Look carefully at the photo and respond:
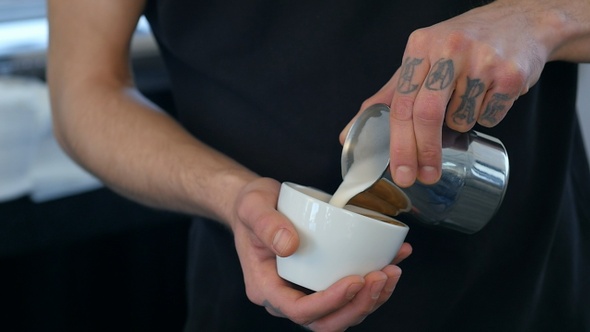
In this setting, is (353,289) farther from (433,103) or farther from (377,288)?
(433,103)

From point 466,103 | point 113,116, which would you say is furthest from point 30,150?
point 466,103

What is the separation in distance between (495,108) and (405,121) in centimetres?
9

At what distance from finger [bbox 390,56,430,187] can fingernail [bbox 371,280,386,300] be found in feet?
0.30

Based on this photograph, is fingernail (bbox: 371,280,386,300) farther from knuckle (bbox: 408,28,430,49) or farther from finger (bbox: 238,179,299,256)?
knuckle (bbox: 408,28,430,49)

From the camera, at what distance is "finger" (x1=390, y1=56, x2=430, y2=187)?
0.66 m

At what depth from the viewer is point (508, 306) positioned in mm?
963

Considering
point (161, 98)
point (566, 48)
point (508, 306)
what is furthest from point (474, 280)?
point (161, 98)

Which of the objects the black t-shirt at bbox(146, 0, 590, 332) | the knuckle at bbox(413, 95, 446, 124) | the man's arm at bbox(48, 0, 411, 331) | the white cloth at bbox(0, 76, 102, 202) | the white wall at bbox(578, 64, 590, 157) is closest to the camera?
the knuckle at bbox(413, 95, 446, 124)

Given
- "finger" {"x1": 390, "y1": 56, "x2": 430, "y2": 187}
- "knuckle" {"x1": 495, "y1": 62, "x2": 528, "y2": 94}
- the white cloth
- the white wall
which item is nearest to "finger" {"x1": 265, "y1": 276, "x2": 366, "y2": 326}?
"finger" {"x1": 390, "y1": 56, "x2": 430, "y2": 187}

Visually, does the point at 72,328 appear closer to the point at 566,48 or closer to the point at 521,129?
the point at 521,129

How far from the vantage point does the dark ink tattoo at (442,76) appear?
2.14ft

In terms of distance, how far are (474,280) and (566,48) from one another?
0.99ft

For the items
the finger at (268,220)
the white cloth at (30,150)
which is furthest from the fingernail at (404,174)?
the white cloth at (30,150)

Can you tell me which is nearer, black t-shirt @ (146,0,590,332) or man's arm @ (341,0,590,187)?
man's arm @ (341,0,590,187)
